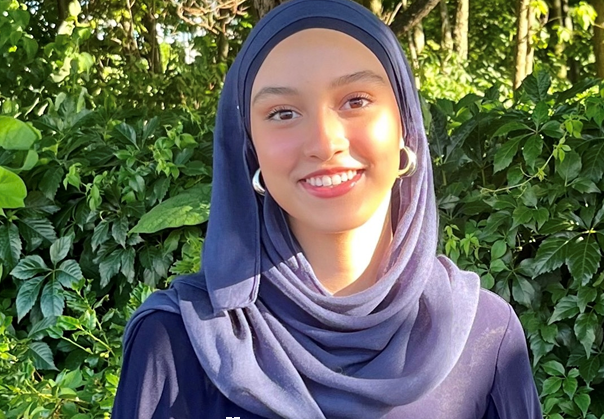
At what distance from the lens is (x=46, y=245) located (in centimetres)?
299

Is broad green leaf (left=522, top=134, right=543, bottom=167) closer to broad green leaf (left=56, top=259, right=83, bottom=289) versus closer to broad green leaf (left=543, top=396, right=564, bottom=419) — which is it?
broad green leaf (left=543, top=396, right=564, bottom=419)

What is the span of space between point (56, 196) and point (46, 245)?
19 cm

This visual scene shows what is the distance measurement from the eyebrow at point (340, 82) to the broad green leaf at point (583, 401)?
5.65 feet

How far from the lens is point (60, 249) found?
2893 millimetres

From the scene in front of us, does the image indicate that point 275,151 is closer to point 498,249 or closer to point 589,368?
point 498,249

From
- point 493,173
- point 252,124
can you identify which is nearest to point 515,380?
point 252,124

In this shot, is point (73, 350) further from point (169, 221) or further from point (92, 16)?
point (92, 16)

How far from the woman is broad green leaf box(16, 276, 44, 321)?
1.64m

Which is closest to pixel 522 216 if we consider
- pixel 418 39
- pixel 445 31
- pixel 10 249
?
pixel 10 249

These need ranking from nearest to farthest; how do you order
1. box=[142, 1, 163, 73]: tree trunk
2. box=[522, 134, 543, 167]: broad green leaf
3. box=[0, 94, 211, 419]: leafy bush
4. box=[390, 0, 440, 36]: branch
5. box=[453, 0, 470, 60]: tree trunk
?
1. box=[522, 134, 543, 167]: broad green leaf
2. box=[0, 94, 211, 419]: leafy bush
3. box=[390, 0, 440, 36]: branch
4. box=[142, 1, 163, 73]: tree trunk
5. box=[453, 0, 470, 60]: tree trunk

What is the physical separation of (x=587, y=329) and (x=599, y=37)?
278 inches

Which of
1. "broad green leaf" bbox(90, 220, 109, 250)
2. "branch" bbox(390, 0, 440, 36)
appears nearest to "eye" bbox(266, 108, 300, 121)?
"broad green leaf" bbox(90, 220, 109, 250)

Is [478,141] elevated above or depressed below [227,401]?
above

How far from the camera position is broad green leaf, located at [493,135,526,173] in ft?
8.74
